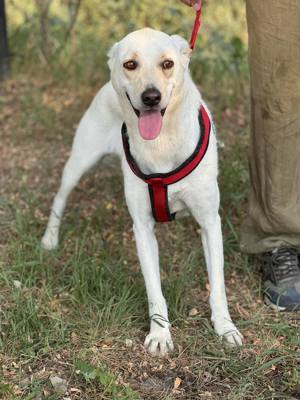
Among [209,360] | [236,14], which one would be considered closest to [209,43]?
[236,14]

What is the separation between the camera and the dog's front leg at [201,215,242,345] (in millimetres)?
2857

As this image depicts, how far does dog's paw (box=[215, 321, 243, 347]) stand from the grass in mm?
34

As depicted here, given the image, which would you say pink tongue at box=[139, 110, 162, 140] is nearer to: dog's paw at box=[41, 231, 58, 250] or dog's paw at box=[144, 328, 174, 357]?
dog's paw at box=[144, 328, 174, 357]

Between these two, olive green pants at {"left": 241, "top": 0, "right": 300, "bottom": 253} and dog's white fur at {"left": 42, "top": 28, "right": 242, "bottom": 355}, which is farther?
olive green pants at {"left": 241, "top": 0, "right": 300, "bottom": 253}

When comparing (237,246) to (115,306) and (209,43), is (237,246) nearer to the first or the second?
(115,306)

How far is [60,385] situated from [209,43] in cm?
352

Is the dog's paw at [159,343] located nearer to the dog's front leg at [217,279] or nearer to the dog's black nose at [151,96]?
the dog's front leg at [217,279]

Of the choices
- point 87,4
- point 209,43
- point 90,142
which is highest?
point 87,4

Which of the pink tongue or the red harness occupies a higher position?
the pink tongue

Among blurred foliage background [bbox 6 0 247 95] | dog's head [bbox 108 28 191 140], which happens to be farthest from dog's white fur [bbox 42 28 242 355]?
blurred foliage background [bbox 6 0 247 95]

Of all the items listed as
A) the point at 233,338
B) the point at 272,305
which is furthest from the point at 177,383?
the point at 272,305

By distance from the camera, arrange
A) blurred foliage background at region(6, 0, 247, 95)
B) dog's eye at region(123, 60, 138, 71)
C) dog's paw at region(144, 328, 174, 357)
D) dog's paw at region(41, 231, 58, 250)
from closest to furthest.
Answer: dog's eye at region(123, 60, 138, 71) < dog's paw at region(144, 328, 174, 357) < dog's paw at region(41, 231, 58, 250) < blurred foliage background at region(6, 0, 247, 95)

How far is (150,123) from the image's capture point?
250cm

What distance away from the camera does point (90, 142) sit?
3.41 m
